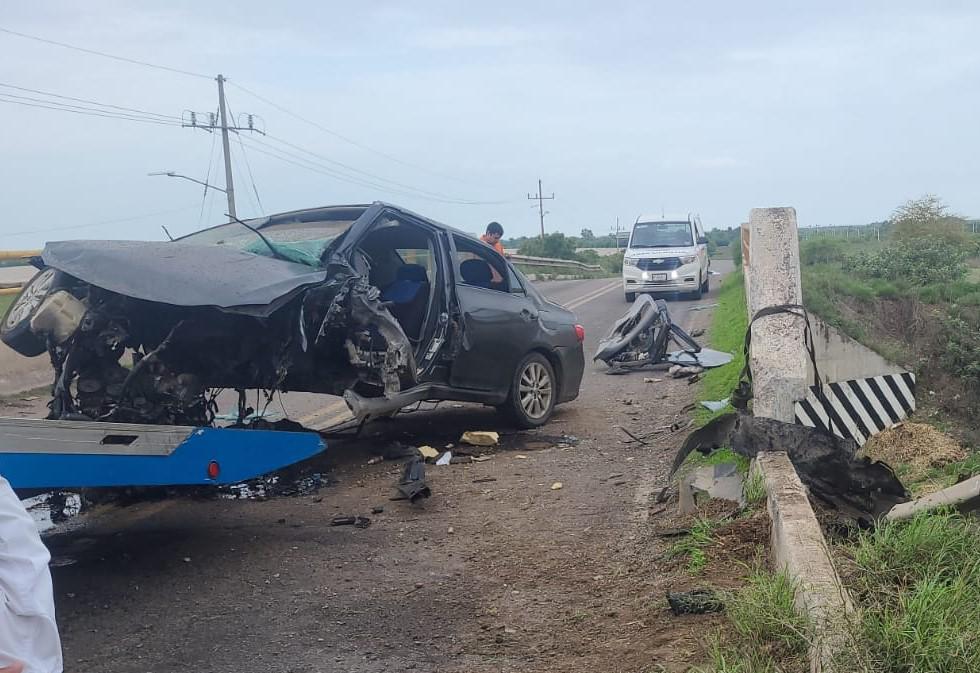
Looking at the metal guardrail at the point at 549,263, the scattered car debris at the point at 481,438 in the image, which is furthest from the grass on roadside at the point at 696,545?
the metal guardrail at the point at 549,263

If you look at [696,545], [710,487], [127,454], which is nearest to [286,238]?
[127,454]

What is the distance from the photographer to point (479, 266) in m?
8.31

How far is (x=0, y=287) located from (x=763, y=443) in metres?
14.0

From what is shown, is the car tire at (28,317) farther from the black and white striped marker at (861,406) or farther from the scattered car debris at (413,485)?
the black and white striped marker at (861,406)

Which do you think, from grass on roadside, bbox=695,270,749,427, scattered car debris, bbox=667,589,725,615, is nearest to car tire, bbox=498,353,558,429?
Result: grass on roadside, bbox=695,270,749,427

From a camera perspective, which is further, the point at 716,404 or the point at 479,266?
the point at 716,404

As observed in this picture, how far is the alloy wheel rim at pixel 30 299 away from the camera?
18.2ft

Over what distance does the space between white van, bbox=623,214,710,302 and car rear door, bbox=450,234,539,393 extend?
13984 millimetres

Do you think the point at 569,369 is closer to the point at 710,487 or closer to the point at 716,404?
the point at 716,404

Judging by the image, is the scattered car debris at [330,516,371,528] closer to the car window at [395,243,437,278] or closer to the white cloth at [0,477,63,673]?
the car window at [395,243,437,278]

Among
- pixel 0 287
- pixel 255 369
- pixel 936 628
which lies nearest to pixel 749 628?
pixel 936 628

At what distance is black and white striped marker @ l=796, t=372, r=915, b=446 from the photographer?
6.82m

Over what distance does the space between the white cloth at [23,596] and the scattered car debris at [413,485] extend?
461 centimetres

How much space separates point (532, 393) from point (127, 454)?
4528 millimetres
